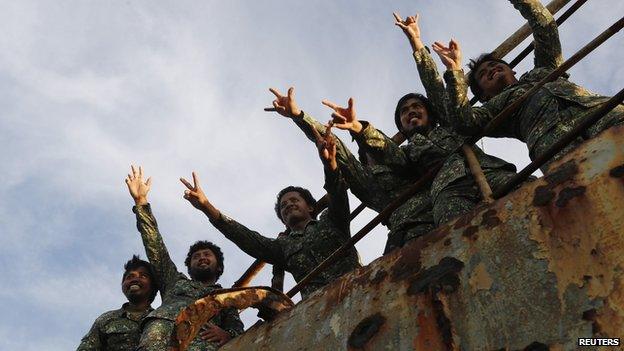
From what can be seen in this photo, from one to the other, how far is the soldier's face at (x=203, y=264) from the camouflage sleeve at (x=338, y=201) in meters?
1.82

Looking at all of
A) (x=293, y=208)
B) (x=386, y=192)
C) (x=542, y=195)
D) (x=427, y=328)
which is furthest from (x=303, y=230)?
(x=542, y=195)

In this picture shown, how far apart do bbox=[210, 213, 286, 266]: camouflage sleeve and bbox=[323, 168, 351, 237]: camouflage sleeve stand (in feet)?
2.41

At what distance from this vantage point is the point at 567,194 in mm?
3016

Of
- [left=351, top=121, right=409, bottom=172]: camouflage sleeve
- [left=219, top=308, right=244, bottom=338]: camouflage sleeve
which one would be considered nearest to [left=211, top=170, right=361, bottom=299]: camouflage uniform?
[left=351, top=121, right=409, bottom=172]: camouflage sleeve

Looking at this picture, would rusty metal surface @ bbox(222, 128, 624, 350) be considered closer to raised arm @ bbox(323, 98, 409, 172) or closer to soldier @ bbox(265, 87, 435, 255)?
soldier @ bbox(265, 87, 435, 255)

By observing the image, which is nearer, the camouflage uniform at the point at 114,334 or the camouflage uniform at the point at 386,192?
the camouflage uniform at the point at 386,192

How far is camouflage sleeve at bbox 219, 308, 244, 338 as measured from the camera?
662 centimetres

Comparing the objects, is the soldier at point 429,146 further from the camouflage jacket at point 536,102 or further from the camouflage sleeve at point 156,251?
the camouflage sleeve at point 156,251

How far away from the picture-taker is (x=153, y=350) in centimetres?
604

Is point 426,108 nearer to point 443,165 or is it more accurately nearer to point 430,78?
point 430,78

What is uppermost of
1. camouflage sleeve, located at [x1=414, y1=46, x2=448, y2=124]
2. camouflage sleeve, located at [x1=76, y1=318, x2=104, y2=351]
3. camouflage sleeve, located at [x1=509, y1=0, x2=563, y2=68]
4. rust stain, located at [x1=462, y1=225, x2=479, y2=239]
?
camouflage sleeve, located at [x1=509, y1=0, x2=563, y2=68]

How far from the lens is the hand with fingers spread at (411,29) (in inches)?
236

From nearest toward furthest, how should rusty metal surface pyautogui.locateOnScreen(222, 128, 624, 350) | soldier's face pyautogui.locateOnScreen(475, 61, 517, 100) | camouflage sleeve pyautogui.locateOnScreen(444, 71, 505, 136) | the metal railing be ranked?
rusty metal surface pyautogui.locateOnScreen(222, 128, 624, 350)
the metal railing
camouflage sleeve pyautogui.locateOnScreen(444, 71, 505, 136)
soldier's face pyautogui.locateOnScreen(475, 61, 517, 100)

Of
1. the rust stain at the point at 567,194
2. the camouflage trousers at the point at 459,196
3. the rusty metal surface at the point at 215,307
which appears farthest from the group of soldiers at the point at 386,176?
the rust stain at the point at 567,194
